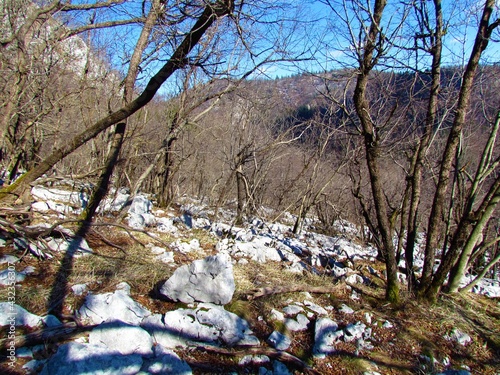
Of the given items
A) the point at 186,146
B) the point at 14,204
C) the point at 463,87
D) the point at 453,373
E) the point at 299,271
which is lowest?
the point at 453,373

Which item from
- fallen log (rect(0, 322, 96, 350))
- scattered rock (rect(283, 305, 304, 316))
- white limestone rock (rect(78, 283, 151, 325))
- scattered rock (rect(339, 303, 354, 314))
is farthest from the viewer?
scattered rock (rect(339, 303, 354, 314))

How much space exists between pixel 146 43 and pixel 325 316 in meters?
3.87

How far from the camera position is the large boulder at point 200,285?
292 cm

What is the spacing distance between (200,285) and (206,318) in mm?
318

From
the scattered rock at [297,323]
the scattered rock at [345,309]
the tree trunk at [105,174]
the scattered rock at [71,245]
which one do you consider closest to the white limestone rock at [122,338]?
the scattered rock at [297,323]

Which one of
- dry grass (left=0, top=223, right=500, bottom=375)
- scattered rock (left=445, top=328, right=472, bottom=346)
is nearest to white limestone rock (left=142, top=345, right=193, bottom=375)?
dry grass (left=0, top=223, right=500, bottom=375)

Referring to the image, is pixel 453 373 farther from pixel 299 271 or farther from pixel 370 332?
pixel 299 271

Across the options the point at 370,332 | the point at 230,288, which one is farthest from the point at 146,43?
the point at 370,332

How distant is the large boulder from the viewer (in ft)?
9.57

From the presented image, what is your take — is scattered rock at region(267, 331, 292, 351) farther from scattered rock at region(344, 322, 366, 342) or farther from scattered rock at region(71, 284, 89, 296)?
scattered rock at region(71, 284, 89, 296)

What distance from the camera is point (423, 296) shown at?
3.86 m

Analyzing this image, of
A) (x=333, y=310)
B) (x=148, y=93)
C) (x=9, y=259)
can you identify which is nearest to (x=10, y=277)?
(x=9, y=259)

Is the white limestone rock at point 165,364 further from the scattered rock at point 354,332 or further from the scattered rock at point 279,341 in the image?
the scattered rock at point 354,332

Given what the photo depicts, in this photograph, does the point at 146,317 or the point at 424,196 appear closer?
the point at 146,317
